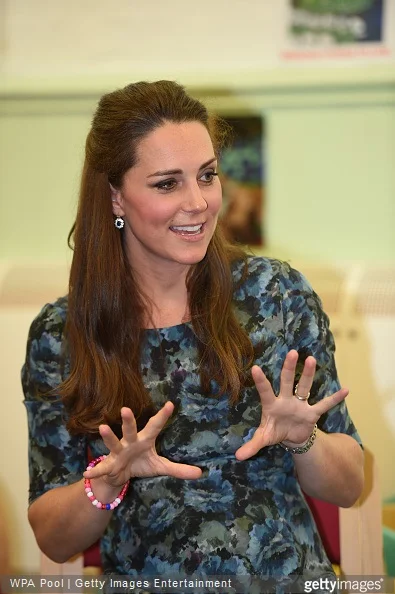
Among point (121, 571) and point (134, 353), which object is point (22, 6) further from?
point (121, 571)

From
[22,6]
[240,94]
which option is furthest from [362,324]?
[22,6]

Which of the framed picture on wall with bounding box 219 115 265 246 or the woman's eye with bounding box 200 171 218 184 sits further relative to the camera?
the framed picture on wall with bounding box 219 115 265 246

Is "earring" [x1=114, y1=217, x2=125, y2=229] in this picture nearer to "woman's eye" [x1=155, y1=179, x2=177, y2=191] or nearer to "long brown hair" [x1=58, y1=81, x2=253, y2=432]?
"long brown hair" [x1=58, y1=81, x2=253, y2=432]

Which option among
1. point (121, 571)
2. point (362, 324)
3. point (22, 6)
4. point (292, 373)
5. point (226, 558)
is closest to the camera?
point (292, 373)

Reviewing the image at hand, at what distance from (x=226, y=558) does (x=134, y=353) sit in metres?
0.37

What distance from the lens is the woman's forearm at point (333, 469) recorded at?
1.36 meters

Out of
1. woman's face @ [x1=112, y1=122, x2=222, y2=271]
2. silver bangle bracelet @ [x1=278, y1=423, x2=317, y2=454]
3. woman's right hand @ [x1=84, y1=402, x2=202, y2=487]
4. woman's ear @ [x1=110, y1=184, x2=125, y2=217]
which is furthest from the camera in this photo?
woman's ear @ [x1=110, y1=184, x2=125, y2=217]

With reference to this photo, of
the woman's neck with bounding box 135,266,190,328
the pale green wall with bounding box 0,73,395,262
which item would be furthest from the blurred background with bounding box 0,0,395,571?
the woman's neck with bounding box 135,266,190,328

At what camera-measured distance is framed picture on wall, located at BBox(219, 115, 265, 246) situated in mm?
2592

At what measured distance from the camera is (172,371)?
4.86ft

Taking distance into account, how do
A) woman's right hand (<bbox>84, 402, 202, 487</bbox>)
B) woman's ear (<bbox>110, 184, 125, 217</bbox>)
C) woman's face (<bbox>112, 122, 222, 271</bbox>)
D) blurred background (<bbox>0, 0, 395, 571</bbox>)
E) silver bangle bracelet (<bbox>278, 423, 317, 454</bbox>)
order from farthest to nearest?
blurred background (<bbox>0, 0, 395, 571</bbox>) < woman's ear (<bbox>110, 184, 125, 217</bbox>) < woman's face (<bbox>112, 122, 222, 271</bbox>) < silver bangle bracelet (<bbox>278, 423, 317, 454</bbox>) < woman's right hand (<bbox>84, 402, 202, 487</bbox>)

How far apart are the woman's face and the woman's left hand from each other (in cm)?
28

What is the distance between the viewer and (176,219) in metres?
1.43

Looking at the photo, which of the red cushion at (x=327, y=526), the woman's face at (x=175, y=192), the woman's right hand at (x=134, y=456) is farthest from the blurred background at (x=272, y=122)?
the woman's right hand at (x=134, y=456)
